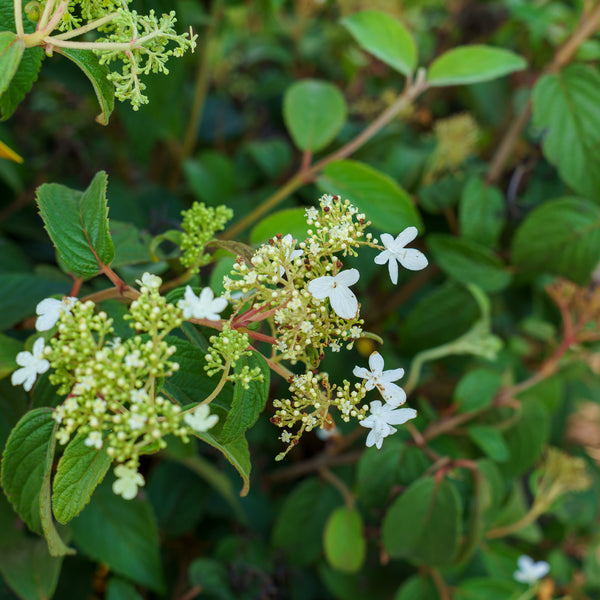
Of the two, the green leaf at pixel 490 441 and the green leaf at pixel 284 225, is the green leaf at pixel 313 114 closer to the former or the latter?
the green leaf at pixel 284 225

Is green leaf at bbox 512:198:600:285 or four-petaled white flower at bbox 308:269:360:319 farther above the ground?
four-petaled white flower at bbox 308:269:360:319

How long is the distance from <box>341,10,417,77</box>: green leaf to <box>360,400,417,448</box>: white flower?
0.52m

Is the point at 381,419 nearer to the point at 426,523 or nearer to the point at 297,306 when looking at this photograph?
the point at 297,306

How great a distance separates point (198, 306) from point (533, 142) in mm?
829

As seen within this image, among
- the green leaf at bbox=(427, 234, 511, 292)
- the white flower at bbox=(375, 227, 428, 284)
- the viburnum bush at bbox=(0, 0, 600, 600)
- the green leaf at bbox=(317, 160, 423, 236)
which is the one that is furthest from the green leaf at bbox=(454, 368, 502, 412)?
the white flower at bbox=(375, 227, 428, 284)

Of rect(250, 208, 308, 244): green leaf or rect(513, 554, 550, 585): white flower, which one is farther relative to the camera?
rect(513, 554, 550, 585): white flower

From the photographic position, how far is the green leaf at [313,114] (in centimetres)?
77

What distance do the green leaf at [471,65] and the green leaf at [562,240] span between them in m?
0.19

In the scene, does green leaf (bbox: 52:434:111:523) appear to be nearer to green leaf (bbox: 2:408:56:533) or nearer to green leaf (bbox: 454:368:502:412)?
green leaf (bbox: 2:408:56:533)

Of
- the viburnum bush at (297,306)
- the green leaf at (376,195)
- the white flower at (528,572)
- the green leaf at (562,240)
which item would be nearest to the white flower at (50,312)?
the viburnum bush at (297,306)

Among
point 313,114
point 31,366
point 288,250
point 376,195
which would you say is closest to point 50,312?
point 31,366

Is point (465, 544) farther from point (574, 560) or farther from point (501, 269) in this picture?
point (574, 560)

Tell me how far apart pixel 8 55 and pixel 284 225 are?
0.99 feet

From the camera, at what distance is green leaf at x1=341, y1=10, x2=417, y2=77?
74 centimetres
